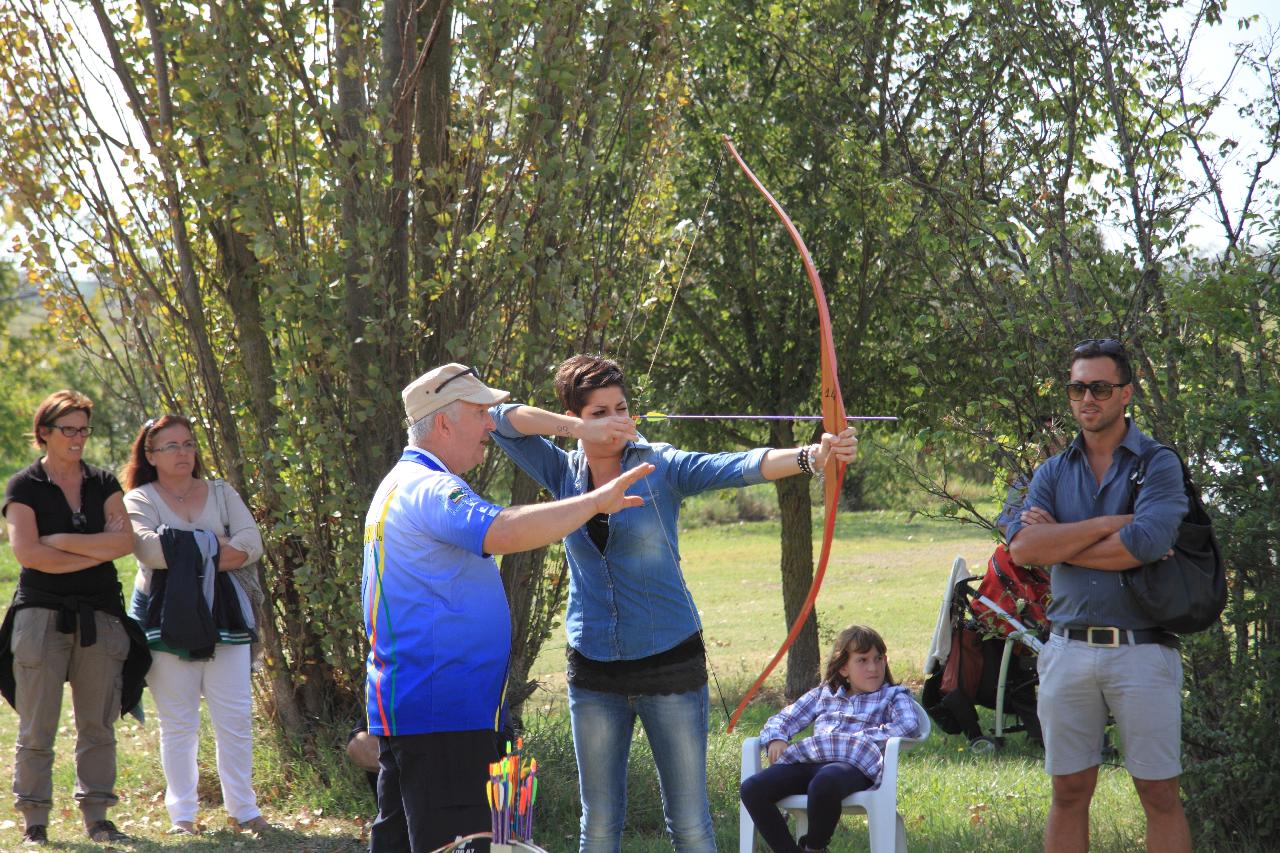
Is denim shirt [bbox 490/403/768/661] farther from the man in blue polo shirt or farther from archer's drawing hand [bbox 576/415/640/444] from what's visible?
the man in blue polo shirt

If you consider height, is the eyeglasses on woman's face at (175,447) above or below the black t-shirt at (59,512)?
above

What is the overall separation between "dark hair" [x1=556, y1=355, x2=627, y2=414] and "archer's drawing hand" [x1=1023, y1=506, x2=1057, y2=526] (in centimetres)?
141

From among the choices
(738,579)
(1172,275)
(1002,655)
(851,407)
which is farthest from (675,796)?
(738,579)

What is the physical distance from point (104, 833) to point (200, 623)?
971 mm

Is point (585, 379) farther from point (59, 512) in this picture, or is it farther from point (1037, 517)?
point (59, 512)

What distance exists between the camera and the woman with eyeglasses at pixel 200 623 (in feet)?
18.0

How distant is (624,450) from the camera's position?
3.80 meters

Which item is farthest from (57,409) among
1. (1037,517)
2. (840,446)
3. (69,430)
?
(1037,517)

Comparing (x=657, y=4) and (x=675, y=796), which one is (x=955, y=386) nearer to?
(x=657, y=4)

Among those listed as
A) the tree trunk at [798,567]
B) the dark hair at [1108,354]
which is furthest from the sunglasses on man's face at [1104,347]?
the tree trunk at [798,567]

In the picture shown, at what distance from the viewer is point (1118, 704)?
393 centimetres

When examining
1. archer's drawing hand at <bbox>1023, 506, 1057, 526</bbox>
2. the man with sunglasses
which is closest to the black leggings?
the man with sunglasses

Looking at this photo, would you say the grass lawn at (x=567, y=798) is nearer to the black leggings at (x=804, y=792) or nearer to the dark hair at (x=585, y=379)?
the black leggings at (x=804, y=792)

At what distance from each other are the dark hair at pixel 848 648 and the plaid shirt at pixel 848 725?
0.12 ft
